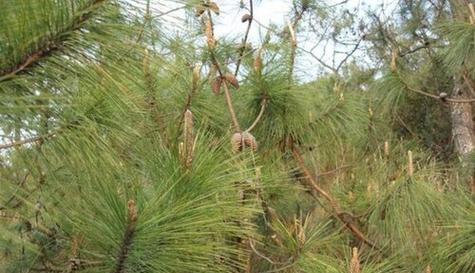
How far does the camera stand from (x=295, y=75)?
1781 mm

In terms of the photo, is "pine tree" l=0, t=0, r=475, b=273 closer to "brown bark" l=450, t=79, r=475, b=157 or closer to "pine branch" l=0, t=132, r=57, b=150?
"pine branch" l=0, t=132, r=57, b=150

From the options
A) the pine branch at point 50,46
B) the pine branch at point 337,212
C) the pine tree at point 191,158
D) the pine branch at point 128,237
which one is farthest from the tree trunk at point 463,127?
the pine branch at point 50,46

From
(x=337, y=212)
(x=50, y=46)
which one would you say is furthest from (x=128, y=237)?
(x=337, y=212)

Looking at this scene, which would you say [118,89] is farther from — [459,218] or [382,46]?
[382,46]

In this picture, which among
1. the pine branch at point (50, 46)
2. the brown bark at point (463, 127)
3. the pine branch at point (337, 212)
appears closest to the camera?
the pine branch at point (50, 46)

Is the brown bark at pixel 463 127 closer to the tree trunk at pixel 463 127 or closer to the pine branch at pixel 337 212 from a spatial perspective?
the tree trunk at pixel 463 127

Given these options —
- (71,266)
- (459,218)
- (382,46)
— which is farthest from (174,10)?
(382,46)

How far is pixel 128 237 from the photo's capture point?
0.83 meters

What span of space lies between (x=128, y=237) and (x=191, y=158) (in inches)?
5.7

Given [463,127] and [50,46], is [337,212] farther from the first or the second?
[463,127]

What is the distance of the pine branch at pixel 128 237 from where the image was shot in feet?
2.57

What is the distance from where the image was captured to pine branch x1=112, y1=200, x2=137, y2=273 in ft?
2.57

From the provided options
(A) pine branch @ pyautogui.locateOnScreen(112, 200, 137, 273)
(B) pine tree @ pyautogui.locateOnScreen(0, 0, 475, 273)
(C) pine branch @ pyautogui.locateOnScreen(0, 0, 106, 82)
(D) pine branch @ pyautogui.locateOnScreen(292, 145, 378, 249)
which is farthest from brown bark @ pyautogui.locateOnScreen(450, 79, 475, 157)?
(C) pine branch @ pyautogui.locateOnScreen(0, 0, 106, 82)

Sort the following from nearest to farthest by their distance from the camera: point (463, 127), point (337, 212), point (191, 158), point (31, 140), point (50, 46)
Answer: point (50, 46)
point (31, 140)
point (191, 158)
point (337, 212)
point (463, 127)
